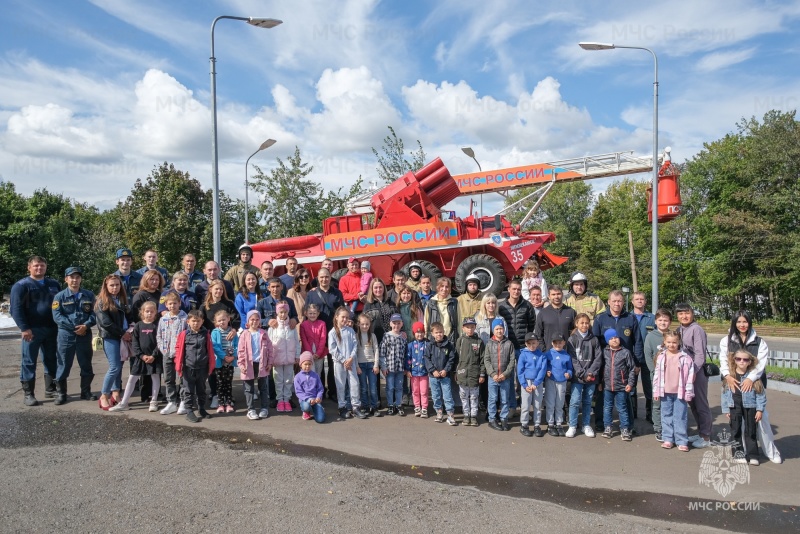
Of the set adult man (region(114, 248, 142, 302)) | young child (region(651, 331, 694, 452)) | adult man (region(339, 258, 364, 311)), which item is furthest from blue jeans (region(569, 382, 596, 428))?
adult man (region(114, 248, 142, 302))

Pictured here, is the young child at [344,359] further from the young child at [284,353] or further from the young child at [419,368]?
the young child at [419,368]

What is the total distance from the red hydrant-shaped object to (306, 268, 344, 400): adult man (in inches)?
356

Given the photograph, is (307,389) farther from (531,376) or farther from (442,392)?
(531,376)

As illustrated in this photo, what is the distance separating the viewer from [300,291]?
7.36m

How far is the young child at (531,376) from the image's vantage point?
5.86 m

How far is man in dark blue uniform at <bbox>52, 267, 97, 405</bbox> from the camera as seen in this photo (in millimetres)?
6898

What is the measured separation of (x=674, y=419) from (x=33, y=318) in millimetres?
7685

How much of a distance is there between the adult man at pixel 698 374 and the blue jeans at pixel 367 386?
3.50 meters

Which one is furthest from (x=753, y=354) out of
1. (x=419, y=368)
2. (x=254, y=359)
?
(x=254, y=359)

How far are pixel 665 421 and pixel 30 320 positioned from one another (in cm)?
764

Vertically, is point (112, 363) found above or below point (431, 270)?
below

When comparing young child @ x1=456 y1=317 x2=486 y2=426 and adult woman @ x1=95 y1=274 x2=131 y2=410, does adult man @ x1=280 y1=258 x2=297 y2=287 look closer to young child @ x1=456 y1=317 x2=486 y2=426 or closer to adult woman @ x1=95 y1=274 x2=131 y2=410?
adult woman @ x1=95 y1=274 x2=131 y2=410

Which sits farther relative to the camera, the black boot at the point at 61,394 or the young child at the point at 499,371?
the black boot at the point at 61,394

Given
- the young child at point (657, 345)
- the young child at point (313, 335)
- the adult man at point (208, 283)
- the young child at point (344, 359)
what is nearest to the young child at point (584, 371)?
the young child at point (657, 345)
